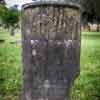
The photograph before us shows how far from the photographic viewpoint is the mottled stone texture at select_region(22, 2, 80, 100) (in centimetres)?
285

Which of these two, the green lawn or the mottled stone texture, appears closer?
the mottled stone texture

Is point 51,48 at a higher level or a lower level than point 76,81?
higher

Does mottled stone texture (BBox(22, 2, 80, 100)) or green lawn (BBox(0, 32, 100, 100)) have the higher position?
mottled stone texture (BBox(22, 2, 80, 100))

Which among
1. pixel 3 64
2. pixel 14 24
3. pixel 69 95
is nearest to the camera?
pixel 69 95

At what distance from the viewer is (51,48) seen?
2.85 metres

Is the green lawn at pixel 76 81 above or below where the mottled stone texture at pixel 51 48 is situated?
below

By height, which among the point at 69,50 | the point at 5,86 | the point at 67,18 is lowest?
the point at 5,86

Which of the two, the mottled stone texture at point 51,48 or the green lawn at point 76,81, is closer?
the mottled stone texture at point 51,48

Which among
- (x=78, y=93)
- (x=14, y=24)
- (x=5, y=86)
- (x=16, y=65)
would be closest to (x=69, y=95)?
(x=78, y=93)

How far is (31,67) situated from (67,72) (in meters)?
0.32

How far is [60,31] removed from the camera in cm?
286

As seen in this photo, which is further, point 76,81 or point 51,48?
point 76,81

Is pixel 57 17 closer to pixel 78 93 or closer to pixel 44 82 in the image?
pixel 44 82

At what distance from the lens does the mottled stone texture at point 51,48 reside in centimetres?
285
